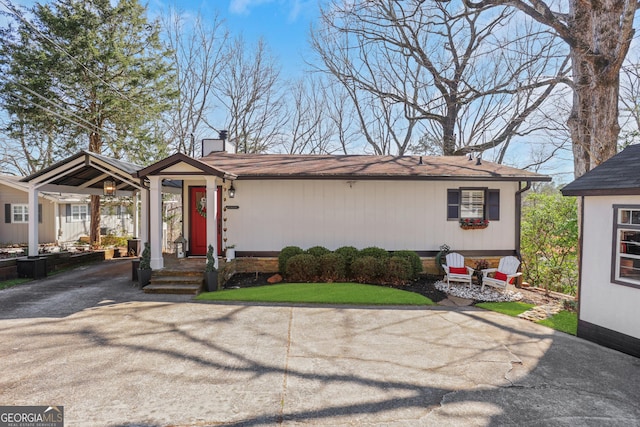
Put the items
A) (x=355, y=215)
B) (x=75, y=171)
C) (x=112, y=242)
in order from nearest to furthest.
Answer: (x=75, y=171)
(x=355, y=215)
(x=112, y=242)

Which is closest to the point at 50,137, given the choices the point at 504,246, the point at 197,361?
the point at 197,361

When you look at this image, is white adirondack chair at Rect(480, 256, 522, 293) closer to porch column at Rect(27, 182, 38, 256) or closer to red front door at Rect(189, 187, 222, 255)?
red front door at Rect(189, 187, 222, 255)

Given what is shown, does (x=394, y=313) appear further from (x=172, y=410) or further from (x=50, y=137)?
(x=50, y=137)

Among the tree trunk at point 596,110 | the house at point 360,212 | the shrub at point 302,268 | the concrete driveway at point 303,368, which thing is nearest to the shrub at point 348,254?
the house at point 360,212

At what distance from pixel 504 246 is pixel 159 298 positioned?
31.4 ft

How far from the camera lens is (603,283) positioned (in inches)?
201

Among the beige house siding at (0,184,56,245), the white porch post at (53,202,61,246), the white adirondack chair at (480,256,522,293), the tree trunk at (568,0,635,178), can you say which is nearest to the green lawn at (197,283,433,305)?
the white adirondack chair at (480,256,522,293)

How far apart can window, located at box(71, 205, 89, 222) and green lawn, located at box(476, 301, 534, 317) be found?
69.0 feet

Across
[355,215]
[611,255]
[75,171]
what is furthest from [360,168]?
[75,171]

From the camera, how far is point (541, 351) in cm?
479

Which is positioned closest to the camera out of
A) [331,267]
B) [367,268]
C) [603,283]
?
[603,283]

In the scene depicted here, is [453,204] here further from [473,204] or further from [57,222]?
[57,222]

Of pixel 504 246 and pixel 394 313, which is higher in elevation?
pixel 504 246

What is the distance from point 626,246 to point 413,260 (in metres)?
4.70
